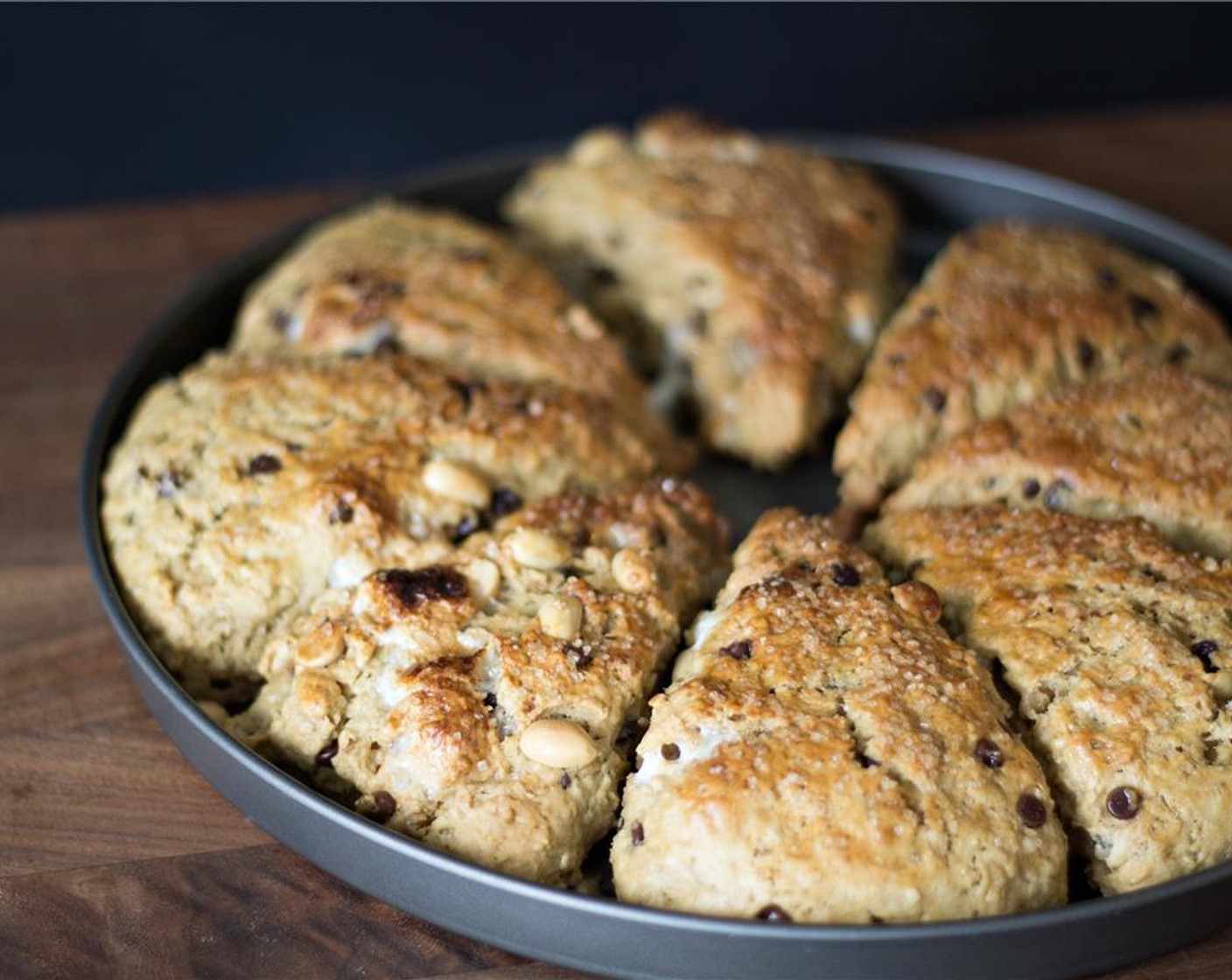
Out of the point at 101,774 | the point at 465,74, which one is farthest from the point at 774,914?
the point at 465,74

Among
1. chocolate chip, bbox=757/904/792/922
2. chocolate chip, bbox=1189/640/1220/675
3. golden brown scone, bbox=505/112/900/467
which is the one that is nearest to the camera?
chocolate chip, bbox=757/904/792/922

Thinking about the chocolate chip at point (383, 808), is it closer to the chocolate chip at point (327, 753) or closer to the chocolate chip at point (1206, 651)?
the chocolate chip at point (327, 753)

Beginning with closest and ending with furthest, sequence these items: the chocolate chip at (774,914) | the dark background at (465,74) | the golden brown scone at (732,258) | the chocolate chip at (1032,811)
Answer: the chocolate chip at (774,914)
the chocolate chip at (1032,811)
the golden brown scone at (732,258)
the dark background at (465,74)

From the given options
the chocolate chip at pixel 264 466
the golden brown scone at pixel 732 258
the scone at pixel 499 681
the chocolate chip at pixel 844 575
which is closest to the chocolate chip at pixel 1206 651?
the chocolate chip at pixel 844 575

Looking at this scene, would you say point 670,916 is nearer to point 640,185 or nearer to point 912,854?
point 912,854

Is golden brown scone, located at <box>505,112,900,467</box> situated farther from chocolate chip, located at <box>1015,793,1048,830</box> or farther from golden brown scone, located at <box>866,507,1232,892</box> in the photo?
→ chocolate chip, located at <box>1015,793,1048,830</box>

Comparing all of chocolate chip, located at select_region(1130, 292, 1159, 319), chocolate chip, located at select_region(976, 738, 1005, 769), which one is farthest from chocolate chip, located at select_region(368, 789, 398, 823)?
chocolate chip, located at select_region(1130, 292, 1159, 319)
